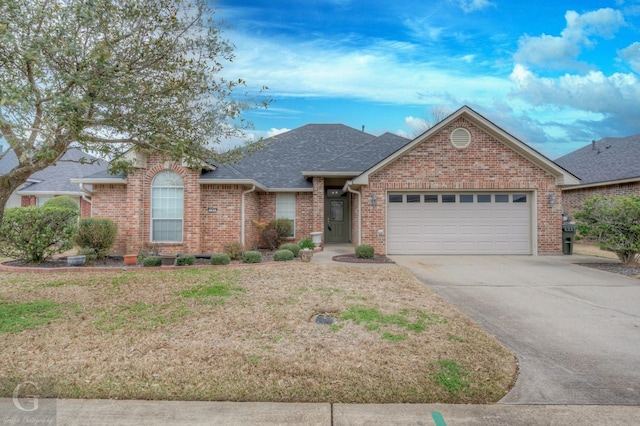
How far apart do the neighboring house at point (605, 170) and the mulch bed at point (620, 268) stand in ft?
11.5

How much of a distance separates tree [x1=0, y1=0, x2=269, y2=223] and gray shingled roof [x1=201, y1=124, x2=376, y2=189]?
275 inches

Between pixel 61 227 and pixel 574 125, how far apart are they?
38403mm

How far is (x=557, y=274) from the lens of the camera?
9.70 meters

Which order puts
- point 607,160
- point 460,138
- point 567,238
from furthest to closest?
point 607,160 → point 567,238 → point 460,138

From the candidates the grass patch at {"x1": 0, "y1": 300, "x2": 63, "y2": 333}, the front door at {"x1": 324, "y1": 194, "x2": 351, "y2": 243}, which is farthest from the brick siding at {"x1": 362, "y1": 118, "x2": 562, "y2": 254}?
the grass patch at {"x1": 0, "y1": 300, "x2": 63, "y2": 333}

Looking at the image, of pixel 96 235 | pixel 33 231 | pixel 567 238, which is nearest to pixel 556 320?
pixel 567 238

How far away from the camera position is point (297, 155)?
1844cm

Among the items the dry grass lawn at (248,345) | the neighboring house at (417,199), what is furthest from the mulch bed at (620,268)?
the dry grass lawn at (248,345)

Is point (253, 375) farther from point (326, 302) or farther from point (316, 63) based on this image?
point (316, 63)

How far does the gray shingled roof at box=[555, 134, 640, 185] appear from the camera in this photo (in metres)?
16.7

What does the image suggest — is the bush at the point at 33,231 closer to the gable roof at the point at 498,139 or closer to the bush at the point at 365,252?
the bush at the point at 365,252

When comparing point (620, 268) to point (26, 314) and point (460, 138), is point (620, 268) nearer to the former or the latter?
point (460, 138)

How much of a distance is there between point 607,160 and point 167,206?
73.7 feet

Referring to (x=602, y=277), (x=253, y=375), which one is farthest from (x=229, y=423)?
(x=602, y=277)
